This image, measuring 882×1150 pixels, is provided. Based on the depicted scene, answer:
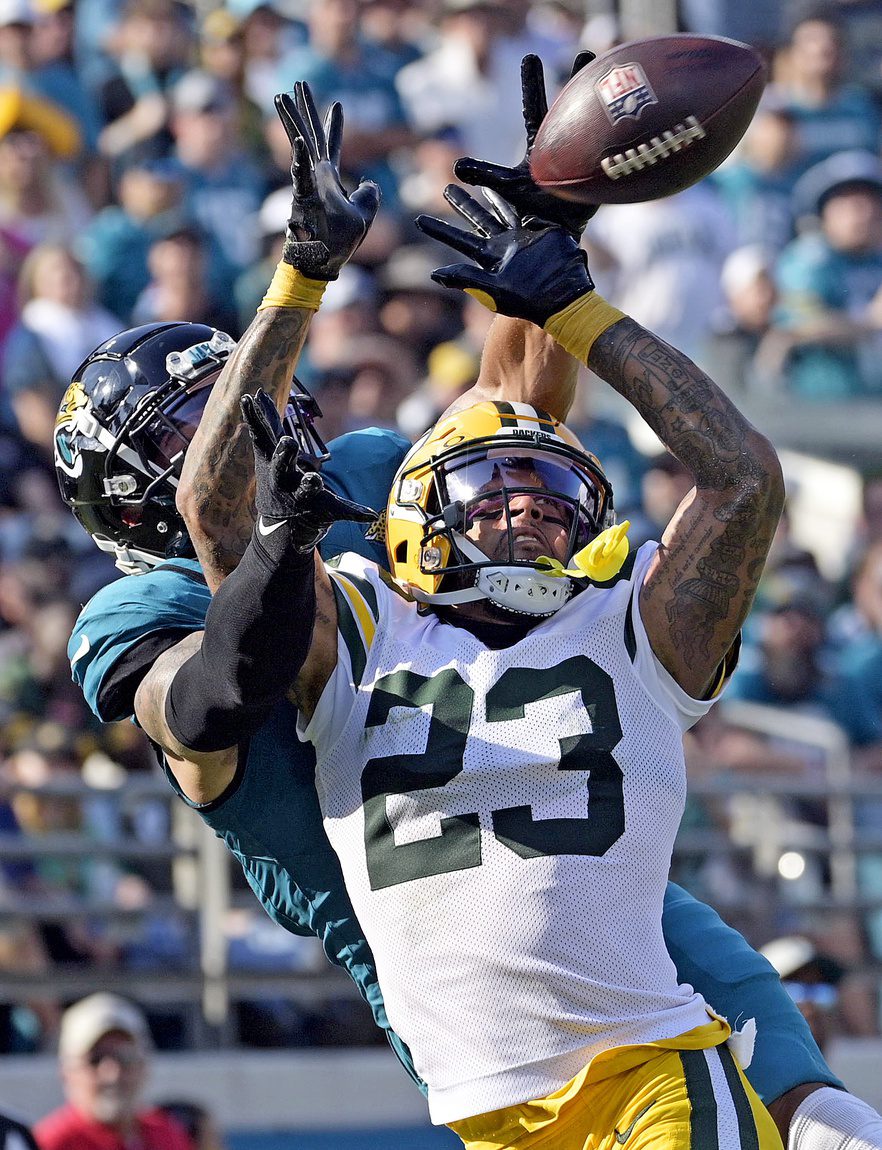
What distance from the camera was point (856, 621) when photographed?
8688 millimetres

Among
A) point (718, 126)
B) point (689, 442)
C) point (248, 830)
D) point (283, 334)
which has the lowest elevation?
point (248, 830)

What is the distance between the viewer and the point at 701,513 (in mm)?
3629

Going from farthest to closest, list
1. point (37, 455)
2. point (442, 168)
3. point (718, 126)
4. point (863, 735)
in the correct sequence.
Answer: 1. point (442, 168)
2. point (863, 735)
3. point (37, 455)
4. point (718, 126)

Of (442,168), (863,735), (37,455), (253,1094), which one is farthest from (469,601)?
(442,168)

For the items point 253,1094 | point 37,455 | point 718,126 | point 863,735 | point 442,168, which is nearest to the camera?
point 718,126

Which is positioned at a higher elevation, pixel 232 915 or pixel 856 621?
pixel 856 621

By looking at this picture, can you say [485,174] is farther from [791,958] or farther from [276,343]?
[791,958]

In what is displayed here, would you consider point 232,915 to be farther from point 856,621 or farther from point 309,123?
point 309,123

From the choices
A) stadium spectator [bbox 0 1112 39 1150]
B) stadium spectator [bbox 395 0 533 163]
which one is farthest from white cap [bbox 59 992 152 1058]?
stadium spectator [bbox 395 0 533 163]

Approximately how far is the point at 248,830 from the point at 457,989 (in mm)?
542

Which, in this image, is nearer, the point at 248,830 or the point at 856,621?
the point at 248,830

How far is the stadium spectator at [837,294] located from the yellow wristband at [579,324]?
20.4 ft

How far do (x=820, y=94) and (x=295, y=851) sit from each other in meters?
7.59

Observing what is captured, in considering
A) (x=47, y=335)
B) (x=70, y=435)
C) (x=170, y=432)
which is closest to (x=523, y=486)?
(x=170, y=432)
